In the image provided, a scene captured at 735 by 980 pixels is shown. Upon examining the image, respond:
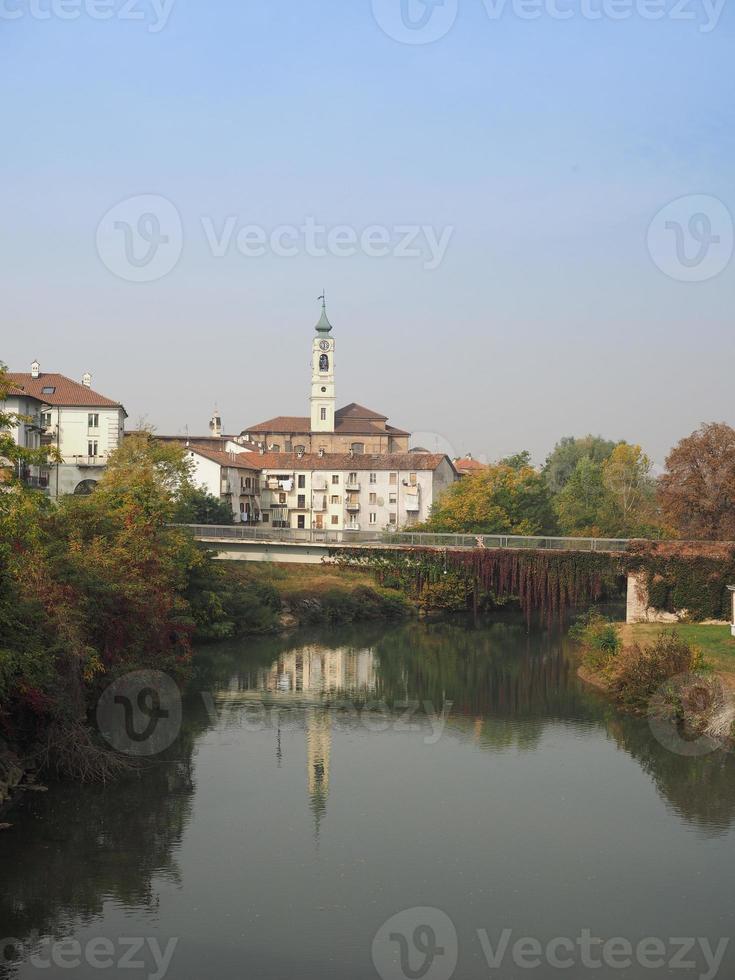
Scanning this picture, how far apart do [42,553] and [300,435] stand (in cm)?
7422

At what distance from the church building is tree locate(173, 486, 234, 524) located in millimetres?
27407

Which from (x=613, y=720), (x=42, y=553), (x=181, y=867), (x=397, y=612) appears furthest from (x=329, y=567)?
(x=181, y=867)

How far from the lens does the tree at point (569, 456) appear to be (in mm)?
108375

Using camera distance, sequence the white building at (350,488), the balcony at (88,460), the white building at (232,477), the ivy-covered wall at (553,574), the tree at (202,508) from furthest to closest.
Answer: the white building at (350,488) < the white building at (232,477) < the balcony at (88,460) < the tree at (202,508) < the ivy-covered wall at (553,574)

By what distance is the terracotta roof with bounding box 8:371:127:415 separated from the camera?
210 feet

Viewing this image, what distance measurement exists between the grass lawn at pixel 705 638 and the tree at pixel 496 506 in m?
19.8

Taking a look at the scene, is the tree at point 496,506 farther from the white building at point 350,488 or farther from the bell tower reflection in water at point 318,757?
the bell tower reflection in water at point 318,757

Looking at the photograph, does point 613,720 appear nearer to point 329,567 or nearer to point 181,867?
point 181,867

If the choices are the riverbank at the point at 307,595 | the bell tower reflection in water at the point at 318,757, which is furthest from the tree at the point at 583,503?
the bell tower reflection in water at the point at 318,757

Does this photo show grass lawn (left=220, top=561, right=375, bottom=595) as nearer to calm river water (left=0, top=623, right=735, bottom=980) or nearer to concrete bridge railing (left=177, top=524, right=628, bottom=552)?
concrete bridge railing (left=177, top=524, right=628, bottom=552)

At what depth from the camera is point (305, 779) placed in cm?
2314

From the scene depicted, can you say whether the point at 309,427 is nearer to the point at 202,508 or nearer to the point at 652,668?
the point at 202,508

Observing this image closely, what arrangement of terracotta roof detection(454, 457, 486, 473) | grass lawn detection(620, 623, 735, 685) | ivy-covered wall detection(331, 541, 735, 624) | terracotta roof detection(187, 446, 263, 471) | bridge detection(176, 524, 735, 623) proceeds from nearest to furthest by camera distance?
grass lawn detection(620, 623, 735, 685), ivy-covered wall detection(331, 541, 735, 624), bridge detection(176, 524, 735, 623), terracotta roof detection(187, 446, 263, 471), terracotta roof detection(454, 457, 486, 473)

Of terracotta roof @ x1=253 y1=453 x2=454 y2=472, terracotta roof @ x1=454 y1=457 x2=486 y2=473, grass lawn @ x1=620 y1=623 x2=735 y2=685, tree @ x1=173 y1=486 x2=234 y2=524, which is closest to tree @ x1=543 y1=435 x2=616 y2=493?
terracotta roof @ x1=454 y1=457 x2=486 y2=473
